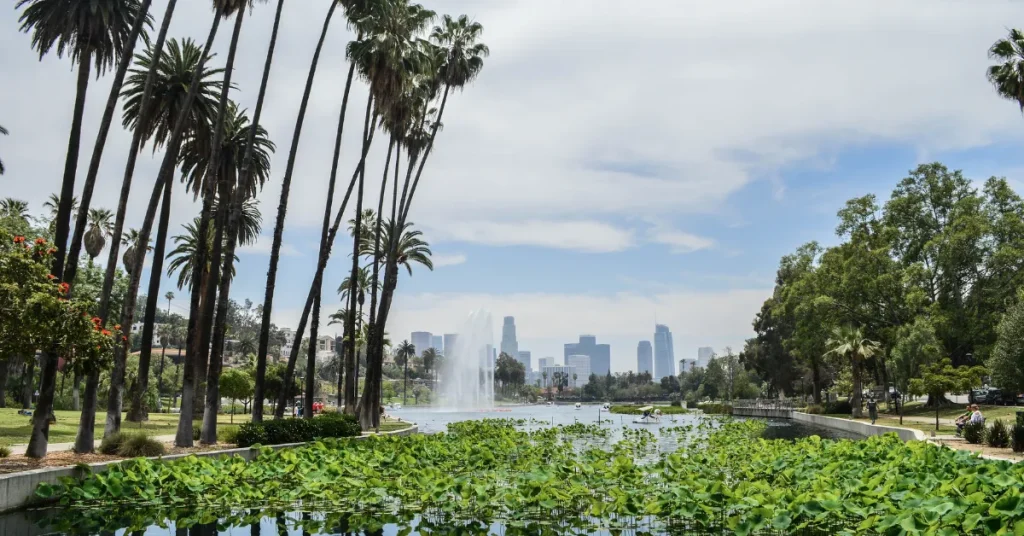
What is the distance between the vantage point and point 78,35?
2447 centimetres

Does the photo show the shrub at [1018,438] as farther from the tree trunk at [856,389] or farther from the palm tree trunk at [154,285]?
the tree trunk at [856,389]

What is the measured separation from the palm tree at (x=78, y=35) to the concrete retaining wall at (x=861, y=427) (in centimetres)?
3183

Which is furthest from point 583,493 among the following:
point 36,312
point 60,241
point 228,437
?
point 228,437

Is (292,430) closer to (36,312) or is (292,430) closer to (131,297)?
(131,297)

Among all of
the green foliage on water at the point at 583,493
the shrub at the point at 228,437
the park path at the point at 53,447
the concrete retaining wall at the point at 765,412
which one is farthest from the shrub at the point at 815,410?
the park path at the point at 53,447

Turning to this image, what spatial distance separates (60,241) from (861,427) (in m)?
43.6

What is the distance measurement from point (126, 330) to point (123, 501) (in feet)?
39.9

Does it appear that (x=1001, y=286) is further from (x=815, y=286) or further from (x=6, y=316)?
(x=6, y=316)

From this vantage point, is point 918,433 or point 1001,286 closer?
point 918,433

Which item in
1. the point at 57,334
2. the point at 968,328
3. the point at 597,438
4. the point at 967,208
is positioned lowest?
the point at 597,438

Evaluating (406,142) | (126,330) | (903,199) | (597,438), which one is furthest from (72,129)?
(903,199)

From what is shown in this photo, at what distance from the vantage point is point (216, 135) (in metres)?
27.4

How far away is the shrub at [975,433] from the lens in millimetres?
31344

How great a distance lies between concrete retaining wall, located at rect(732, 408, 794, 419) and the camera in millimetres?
78750
